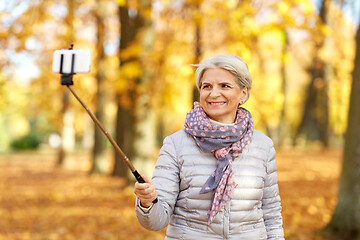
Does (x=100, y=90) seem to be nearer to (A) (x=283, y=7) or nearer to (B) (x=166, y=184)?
(A) (x=283, y=7)

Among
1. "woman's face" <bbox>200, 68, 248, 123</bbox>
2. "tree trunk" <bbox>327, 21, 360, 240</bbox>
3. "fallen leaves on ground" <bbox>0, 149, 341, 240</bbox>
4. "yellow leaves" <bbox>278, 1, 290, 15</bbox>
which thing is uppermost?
"yellow leaves" <bbox>278, 1, 290, 15</bbox>

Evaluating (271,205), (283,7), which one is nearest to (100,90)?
(283,7)

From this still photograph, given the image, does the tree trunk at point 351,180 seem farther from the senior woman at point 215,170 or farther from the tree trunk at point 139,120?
the tree trunk at point 139,120

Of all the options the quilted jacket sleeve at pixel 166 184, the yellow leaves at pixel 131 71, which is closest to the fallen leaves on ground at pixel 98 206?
the yellow leaves at pixel 131 71

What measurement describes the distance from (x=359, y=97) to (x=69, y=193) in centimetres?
786

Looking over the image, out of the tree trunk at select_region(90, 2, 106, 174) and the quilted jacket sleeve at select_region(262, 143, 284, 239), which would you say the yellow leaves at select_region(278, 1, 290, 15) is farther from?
the tree trunk at select_region(90, 2, 106, 174)

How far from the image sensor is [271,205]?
260cm

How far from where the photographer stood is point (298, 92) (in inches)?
1709

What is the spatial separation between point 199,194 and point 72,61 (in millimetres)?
937

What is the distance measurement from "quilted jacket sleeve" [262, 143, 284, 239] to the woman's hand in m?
0.73

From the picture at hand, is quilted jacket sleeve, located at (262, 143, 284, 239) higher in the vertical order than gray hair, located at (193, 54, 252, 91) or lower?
lower

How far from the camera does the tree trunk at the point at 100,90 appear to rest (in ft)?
51.2

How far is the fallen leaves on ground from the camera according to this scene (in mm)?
7422

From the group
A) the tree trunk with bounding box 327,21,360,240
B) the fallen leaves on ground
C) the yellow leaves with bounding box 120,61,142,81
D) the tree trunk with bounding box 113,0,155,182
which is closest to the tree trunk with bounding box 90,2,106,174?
the fallen leaves on ground
